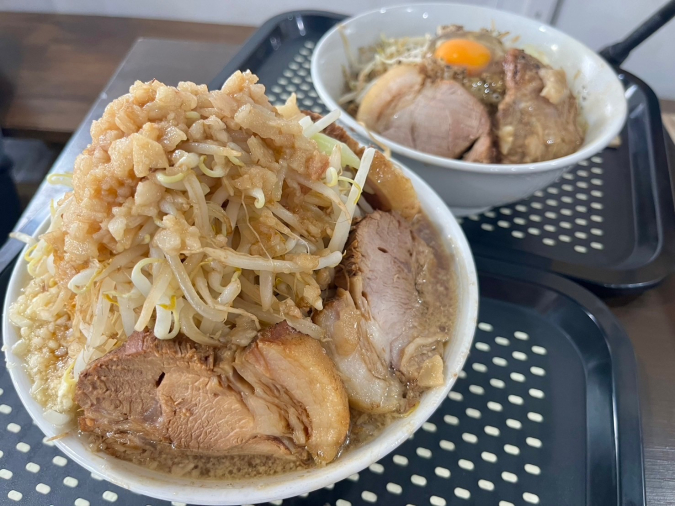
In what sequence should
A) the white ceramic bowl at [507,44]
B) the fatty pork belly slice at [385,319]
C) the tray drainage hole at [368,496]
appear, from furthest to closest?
1. the white ceramic bowl at [507,44]
2. the tray drainage hole at [368,496]
3. the fatty pork belly slice at [385,319]

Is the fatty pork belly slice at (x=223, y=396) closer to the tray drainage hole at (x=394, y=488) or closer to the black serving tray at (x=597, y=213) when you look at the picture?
the tray drainage hole at (x=394, y=488)

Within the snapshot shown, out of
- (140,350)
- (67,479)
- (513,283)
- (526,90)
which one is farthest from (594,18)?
(67,479)

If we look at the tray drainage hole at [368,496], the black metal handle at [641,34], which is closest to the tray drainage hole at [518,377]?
the tray drainage hole at [368,496]

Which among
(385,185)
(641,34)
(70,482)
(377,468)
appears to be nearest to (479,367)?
(377,468)

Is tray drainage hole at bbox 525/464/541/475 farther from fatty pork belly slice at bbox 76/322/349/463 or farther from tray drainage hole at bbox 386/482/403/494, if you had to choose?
fatty pork belly slice at bbox 76/322/349/463

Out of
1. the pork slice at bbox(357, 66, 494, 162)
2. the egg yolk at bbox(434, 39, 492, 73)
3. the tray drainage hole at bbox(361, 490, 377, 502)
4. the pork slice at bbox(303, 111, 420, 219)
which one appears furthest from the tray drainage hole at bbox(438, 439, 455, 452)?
the egg yolk at bbox(434, 39, 492, 73)
